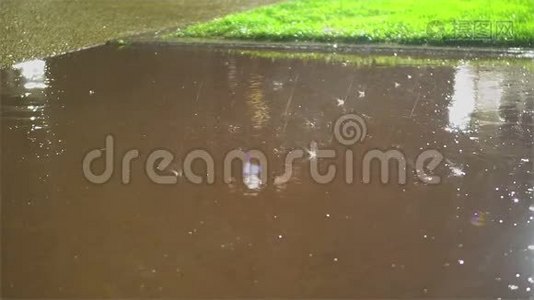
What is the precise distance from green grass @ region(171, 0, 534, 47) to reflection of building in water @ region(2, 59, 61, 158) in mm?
1722

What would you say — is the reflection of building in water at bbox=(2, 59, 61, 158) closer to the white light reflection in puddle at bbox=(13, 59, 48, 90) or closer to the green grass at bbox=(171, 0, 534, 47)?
the white light reflection in puddle at bbox=(13, 59, 48, 90)

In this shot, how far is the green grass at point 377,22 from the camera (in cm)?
704

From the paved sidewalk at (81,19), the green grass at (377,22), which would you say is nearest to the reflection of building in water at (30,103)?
the paved sidewalk at (81,19)

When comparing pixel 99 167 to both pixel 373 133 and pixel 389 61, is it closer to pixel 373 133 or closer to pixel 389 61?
pixel 373 133

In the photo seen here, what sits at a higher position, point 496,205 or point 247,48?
point 247,48

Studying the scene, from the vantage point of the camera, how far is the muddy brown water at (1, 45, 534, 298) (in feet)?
10.9

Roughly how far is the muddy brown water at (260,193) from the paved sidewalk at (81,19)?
0.77 metres

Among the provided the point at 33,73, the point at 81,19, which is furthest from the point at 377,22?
the point at 33,73

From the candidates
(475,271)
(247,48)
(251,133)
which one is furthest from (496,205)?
(247,48)

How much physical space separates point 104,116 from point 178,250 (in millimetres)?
1926

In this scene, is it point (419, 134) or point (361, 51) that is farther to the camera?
point (361, 51)

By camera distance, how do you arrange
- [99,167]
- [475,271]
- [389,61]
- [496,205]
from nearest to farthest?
[475,271], [496,205], [99,167], [389,61]

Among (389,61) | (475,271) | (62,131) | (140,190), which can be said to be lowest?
(475,271)

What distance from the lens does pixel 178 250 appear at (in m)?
3.49
